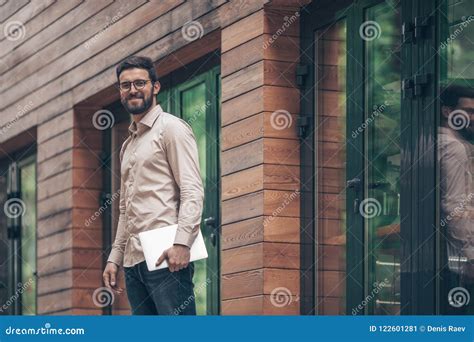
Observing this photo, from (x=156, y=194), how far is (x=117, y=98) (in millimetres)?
6293

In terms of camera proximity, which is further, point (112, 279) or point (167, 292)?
point (112, 279)

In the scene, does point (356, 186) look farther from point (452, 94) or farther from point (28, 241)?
point (28, 241)

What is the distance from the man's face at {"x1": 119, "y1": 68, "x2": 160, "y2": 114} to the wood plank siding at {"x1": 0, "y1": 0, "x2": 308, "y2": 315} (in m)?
2.99

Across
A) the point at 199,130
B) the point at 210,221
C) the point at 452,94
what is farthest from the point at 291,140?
the point at 452,94

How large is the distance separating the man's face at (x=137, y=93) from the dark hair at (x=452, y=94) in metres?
2.22

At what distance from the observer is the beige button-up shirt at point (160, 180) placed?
724 centimetres

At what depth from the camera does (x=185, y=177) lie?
7242 millimetres

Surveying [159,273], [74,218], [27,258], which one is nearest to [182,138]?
[159,273]

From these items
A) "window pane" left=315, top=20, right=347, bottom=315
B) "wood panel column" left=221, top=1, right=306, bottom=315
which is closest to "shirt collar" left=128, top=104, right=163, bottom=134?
"window pane" left=315, top=20, right=347, bottom=315

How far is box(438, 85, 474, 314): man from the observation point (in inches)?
341

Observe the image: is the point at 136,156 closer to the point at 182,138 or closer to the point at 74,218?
the point at 182,138

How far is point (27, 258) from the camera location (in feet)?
52.1

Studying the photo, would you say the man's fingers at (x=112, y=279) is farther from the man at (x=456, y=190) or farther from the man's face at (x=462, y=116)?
the man's face at (x=462, y=116)

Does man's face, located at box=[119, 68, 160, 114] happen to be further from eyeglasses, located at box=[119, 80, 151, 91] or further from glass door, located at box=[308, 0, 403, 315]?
glass door, located at box=[308, 0, 403, 315]
